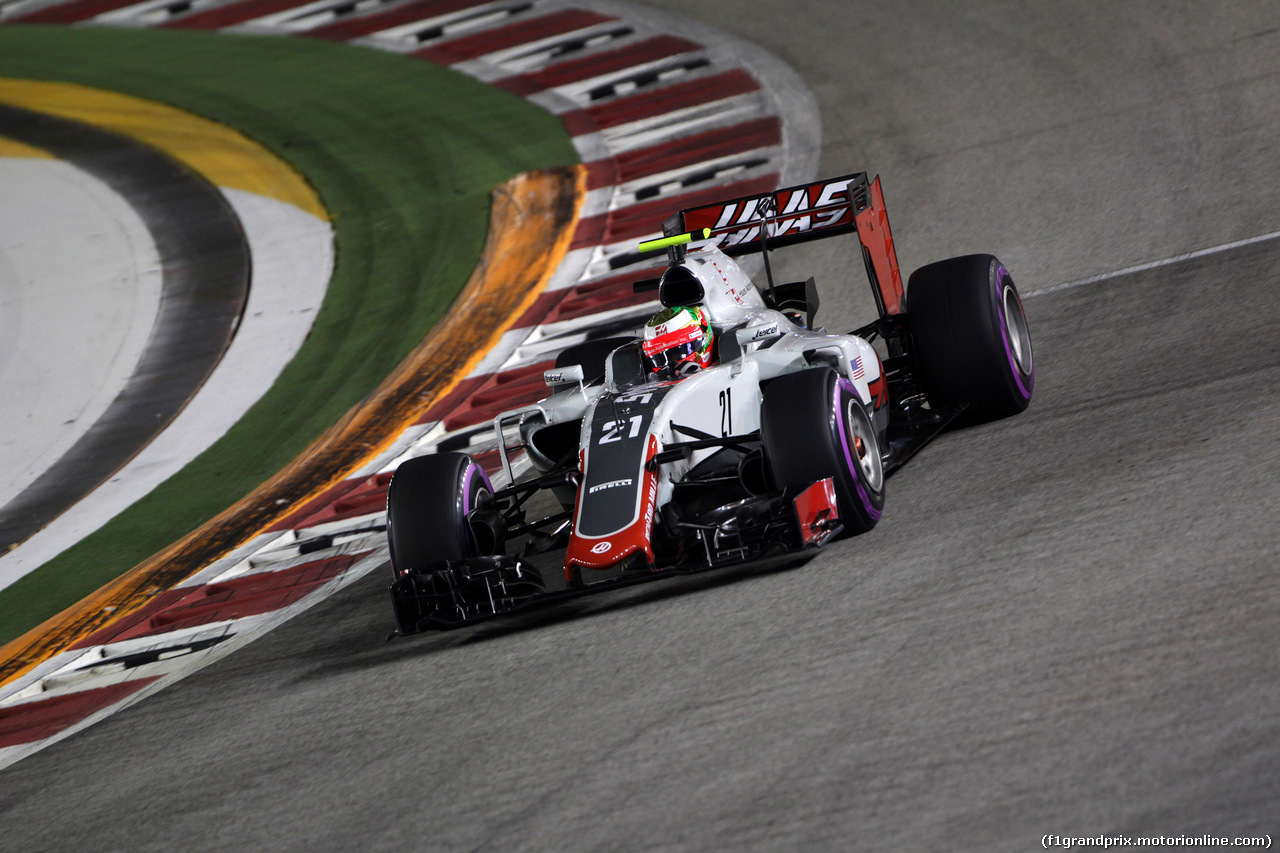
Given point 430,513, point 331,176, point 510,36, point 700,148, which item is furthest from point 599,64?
point 430,513

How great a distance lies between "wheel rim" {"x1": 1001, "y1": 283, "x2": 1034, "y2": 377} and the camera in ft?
25.9

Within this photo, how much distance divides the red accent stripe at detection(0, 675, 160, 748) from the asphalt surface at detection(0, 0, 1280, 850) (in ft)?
1.28

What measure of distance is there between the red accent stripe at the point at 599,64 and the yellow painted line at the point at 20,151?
5.71m

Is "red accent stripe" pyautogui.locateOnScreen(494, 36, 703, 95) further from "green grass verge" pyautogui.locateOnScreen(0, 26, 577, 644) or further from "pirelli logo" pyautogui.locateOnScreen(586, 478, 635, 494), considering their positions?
"pirelli logo" pyautogui.locateOnScreen(586, 478, 635, 494)

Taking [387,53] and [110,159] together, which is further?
[387,53]

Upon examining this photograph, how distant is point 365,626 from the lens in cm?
729

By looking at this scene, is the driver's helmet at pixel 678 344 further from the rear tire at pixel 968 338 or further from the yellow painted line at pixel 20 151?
the yellow painted line at pixel 20 151

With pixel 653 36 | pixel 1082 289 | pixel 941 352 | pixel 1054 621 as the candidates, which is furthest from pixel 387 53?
pixel 1054 621

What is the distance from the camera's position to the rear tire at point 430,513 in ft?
22.7

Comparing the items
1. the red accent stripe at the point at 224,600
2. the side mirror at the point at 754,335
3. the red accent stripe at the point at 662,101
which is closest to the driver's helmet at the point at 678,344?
the side mirror at the point at 754,335

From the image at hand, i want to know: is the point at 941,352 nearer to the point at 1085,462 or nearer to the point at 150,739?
the point at 1085,462

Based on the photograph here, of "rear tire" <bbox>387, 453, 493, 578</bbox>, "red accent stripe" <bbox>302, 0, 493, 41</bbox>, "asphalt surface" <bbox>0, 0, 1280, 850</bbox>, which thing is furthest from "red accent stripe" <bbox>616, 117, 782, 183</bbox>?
"rear tire" <bbox>387, 453, 493, 578</bbox>

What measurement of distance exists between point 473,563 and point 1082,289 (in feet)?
16.6

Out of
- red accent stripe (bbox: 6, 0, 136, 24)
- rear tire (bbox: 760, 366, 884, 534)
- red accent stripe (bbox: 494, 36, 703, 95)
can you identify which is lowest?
rear tire (bbox: 760, 366, 884, 534)
